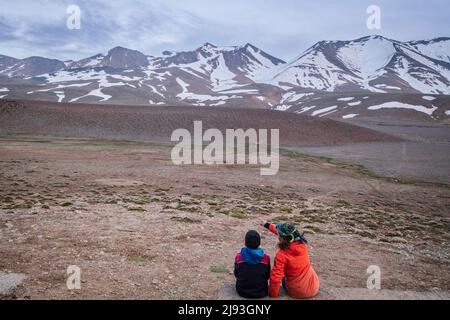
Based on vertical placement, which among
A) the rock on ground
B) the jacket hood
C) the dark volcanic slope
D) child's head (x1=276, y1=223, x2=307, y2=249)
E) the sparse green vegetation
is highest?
the dark volcanic slope

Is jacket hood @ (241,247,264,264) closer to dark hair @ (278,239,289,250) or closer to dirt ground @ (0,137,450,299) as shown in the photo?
dark hair @ (278,239,289,250)

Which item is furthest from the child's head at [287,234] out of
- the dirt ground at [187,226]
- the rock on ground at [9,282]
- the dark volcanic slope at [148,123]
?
the dark volcanic slope at [148,123]

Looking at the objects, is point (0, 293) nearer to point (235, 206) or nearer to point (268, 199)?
point (235, 206)

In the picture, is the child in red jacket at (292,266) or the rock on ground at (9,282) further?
the rock on ground at (9,282)

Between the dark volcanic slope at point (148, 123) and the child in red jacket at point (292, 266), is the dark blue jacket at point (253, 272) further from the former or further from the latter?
the dark volcanic slope at point (148, 123)

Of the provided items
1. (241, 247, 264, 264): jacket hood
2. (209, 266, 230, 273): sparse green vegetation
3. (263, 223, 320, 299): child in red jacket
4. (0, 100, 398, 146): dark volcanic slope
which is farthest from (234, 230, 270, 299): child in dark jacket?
(0, 100, 398, 146): dark volcanic slope

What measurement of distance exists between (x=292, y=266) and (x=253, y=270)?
2.51 feet

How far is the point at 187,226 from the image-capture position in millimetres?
13273

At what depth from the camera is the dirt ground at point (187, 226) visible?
29.0ft

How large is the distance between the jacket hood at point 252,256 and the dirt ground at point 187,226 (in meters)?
1.35

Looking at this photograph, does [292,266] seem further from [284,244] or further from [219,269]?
[219,269]

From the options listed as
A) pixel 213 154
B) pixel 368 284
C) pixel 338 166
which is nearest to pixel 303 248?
pixel 368 284

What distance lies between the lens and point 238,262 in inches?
289

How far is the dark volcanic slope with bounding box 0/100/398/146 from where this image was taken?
5475 cm
